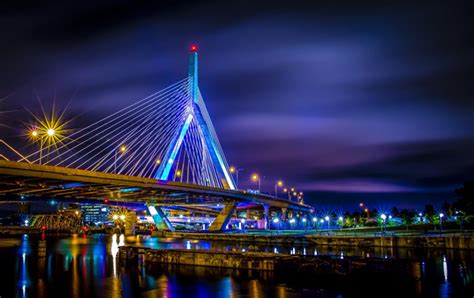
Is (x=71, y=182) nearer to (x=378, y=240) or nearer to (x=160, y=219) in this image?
(x=378, y=240)

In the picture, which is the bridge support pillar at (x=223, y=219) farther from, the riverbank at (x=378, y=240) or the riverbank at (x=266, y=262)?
the riverbank at (x=266, y=262)

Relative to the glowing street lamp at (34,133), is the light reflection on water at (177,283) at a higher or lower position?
lower

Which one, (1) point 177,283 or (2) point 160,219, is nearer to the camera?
(1) point 177,283

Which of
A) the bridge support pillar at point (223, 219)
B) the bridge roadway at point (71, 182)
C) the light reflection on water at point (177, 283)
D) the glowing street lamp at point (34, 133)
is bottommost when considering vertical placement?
the light reflection on water at point (177, 283)

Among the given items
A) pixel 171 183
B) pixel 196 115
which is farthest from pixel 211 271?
pixel 196 115

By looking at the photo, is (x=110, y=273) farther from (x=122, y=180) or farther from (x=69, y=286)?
(x=122, y=180)

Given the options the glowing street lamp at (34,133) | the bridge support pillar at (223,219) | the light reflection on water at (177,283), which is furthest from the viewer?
the bridge support pillar at (223,219)

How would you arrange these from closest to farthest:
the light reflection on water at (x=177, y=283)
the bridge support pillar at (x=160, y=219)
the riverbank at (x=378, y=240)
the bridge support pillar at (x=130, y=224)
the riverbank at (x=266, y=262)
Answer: the light reflection on water at (x=177, y=283) < the riverbank at (x=266, y=262) < the riverbank at (x=378, y=240) < the bridge support pillar at (x=160, y=219) < the bridge support pillar at (x=130, y=224)

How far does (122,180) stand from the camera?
49.4m

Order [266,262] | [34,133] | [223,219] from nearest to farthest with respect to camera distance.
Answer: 1. [266,262]
2. [34,133]
3. [223,219]

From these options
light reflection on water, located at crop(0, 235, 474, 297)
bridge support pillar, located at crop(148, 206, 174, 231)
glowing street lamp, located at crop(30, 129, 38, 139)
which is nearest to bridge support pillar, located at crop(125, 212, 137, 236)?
bridge support pillar, located at crop(148, 206, 174, 231)

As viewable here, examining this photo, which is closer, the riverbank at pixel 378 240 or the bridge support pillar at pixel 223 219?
the riverbank at pixel 378 240

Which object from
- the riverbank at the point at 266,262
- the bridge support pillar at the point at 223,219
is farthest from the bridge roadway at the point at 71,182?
the riverbank at the point at 266,262

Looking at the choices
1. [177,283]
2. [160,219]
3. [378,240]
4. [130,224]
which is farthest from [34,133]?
[130,224]
